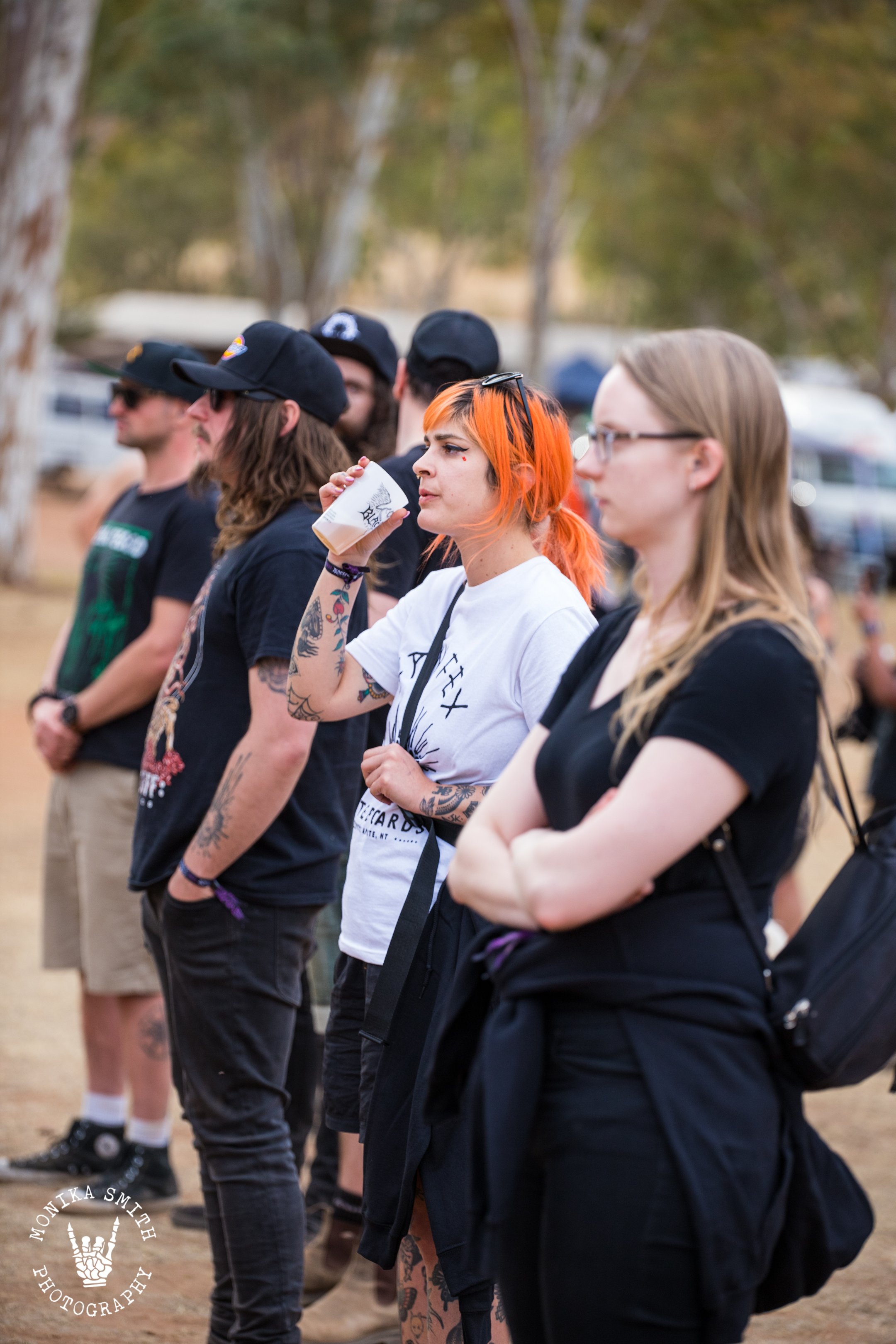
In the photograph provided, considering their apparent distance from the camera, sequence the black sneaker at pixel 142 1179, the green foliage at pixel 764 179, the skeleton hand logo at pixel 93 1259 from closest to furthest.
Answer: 1. the skeleton hand logo at pixel 93 1259
2. the black sneaker at pixel 142 1179
3. the green foliage at pixel 764 179

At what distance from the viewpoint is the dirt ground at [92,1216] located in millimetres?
3469

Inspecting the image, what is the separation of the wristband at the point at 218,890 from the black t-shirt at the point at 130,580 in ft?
3.88

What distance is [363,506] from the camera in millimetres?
2559

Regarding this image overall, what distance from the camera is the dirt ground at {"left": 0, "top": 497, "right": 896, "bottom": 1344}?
3.47 meters

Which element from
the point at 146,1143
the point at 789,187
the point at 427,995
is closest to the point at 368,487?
the point at 427,995

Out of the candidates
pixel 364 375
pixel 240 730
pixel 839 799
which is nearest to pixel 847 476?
pixel 364 375

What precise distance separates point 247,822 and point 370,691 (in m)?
0.39

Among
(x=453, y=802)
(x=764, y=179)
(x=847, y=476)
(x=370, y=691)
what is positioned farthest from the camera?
(x=764, y=179)

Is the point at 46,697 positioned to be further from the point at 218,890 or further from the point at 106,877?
the point at 218,890

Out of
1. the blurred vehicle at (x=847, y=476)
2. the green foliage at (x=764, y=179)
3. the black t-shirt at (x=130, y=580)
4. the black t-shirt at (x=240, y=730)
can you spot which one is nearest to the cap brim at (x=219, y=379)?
the black t-shirt at (x=240, y=730)

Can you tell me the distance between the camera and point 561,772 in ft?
6.57

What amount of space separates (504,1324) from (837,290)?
133ft

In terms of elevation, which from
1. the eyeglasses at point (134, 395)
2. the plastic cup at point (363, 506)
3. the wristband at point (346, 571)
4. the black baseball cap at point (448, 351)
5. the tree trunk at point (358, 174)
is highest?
the tree trunk at point (358, 174)

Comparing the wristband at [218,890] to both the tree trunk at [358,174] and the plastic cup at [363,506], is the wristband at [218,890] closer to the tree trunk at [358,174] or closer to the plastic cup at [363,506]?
the plastic cup at [363,506]
